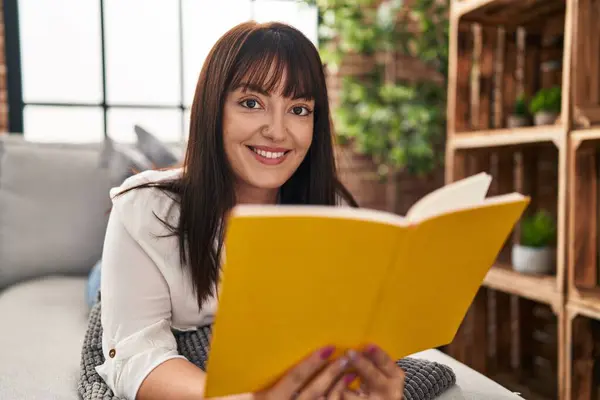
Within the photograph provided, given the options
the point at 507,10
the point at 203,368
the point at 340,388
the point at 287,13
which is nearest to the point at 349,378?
the point at 340,388

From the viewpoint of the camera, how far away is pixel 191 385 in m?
0.68

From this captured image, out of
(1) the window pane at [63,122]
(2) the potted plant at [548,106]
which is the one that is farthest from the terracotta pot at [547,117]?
(1) the window pane at [63,122]

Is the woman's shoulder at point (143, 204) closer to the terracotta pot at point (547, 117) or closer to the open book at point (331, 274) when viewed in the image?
the open book at point (331, 274)

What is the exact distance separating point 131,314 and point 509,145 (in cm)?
134

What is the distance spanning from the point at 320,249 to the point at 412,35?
209cm

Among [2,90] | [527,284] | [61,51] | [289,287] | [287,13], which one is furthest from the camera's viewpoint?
[287,13]

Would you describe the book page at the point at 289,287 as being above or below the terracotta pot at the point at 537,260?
above

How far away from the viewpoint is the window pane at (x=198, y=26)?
2555 mm

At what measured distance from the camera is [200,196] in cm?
86

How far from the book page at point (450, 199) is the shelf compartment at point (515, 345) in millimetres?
1228

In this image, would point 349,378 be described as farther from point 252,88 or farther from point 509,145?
point 509,145

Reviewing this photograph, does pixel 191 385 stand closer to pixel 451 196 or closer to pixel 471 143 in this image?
pixel 451 196

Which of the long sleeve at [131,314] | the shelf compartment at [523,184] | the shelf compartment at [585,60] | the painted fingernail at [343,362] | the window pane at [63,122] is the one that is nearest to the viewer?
the painted fingernail at [343,362]

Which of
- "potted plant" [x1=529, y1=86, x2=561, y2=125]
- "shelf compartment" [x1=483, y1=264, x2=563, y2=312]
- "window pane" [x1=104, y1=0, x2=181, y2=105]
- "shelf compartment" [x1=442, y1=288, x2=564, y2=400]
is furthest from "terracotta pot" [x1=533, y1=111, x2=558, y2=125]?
"window pane" [x1=104, y1=0, x2=181, y2=105]
